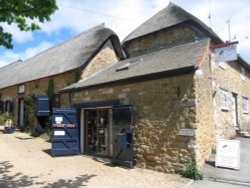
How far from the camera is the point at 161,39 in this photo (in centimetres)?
1520

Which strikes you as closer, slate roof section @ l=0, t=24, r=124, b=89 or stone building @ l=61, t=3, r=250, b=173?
stone building @ l=61, t=3, r=250, b=173

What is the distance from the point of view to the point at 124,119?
9.16 meters

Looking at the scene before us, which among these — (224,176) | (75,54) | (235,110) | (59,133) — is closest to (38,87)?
(75,54)

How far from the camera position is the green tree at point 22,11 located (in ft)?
17.2

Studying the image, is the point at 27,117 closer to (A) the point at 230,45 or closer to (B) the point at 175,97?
(B) the point at 175,97

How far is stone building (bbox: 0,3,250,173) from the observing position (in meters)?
7.84

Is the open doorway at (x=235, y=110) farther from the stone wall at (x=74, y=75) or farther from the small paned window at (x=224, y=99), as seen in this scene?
the stone wall at (x=74, y=75)

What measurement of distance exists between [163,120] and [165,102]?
607mm

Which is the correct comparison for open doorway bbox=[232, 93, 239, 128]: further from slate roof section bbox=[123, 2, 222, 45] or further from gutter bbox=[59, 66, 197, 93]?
gutter bbox=[59, 66, 197, 93]

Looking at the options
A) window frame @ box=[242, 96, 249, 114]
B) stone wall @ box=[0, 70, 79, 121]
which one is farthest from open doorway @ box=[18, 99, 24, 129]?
window frame @ box=[242, 96, 249, 114]

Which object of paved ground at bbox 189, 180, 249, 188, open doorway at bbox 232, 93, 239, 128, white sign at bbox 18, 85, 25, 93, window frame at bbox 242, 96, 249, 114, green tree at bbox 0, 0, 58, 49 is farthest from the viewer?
white sign at bbox 18, 85, 25, 93

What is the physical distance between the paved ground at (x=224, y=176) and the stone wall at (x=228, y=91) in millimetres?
2608

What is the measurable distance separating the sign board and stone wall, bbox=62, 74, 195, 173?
1268 millimetres

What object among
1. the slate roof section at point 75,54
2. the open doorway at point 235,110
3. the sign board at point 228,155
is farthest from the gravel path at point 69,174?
the open doorway at point 235,110
